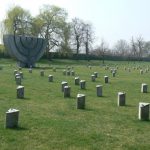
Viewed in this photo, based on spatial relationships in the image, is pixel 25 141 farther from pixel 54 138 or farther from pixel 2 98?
A: pixel 2 98

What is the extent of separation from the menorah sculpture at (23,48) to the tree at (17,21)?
54.6 ft

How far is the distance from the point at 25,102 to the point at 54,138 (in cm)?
564

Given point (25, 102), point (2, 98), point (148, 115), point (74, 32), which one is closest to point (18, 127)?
point (148, 115)

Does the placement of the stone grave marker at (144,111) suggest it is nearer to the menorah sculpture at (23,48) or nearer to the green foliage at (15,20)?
the menorah sculpture at (23,48)

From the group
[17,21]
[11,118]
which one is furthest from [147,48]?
[11,118]

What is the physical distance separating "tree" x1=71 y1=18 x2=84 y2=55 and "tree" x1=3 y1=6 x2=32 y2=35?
17.1 m

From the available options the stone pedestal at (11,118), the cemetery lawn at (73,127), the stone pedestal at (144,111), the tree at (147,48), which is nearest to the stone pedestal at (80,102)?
the cemetery lawn at (73,127)

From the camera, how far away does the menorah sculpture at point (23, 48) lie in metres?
45.4

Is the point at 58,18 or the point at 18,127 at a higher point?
the point at 58,18

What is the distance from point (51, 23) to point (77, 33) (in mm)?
16639

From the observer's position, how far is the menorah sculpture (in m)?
45.4

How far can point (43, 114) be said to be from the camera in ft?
38.3

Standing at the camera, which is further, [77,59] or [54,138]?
[77,59]

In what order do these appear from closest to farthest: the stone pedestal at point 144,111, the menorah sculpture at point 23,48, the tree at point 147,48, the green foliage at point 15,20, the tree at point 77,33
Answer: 1. the stone pedestal at point 144,111
2. the menorah sculpture at point 23,48
3. the green foliage at point 15,20
4. the tree at point 77,33
5. the tree at point 147,48
